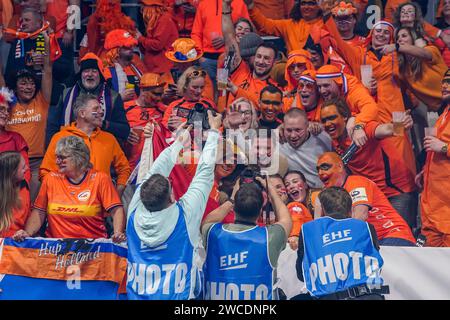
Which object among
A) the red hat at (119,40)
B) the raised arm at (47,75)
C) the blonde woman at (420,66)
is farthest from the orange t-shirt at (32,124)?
the blonde woman at (420,66)

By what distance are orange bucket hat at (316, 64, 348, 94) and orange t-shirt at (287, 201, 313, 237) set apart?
1.42 meters

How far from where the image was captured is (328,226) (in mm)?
7578

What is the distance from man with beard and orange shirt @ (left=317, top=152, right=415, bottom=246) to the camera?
8.38m

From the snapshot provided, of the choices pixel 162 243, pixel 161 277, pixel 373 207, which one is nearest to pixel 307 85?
pixel 373 207

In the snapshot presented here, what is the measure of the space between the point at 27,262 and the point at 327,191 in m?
2.48

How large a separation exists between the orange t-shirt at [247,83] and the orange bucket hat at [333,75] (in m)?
0.58

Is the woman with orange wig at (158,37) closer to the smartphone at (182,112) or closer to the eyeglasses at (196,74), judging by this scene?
the eyeglasses at (196,74)

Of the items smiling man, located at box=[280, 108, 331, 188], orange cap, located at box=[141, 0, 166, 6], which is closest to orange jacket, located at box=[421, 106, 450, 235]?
smiling man, located at box=[280, 108, 331, 188]

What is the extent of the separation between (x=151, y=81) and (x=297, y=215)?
7.35 feet

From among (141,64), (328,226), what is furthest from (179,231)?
(141,64)

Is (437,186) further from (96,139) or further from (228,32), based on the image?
(96,139)

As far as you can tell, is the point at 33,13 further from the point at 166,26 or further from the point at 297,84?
the point at 297,84

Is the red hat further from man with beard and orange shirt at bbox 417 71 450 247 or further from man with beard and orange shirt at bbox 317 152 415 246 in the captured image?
man with beard and orange shirt at bbox 417 71 450 247

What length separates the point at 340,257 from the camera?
7.50 metres
